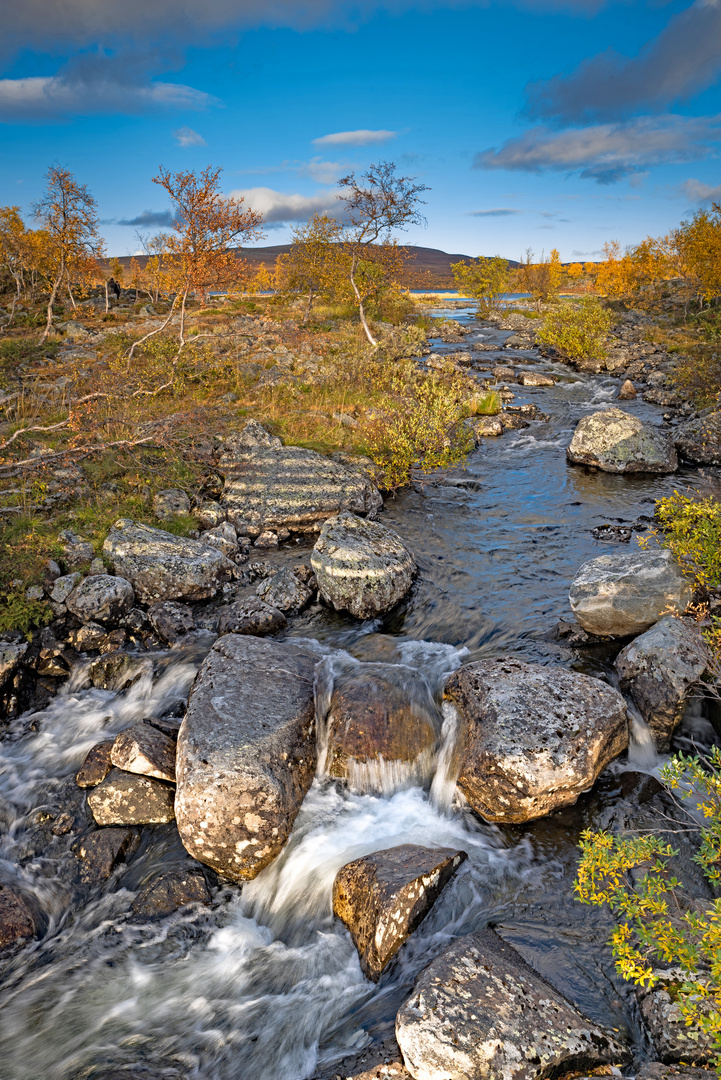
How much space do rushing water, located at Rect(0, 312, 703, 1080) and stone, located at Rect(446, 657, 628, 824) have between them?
306 millimetres

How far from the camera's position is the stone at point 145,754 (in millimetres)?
7477

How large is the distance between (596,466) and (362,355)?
14.5 m

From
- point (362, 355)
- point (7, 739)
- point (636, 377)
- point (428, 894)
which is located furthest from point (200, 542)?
point (636, 377)

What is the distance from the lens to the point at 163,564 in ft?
38.0

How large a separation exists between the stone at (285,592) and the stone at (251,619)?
0.35 m

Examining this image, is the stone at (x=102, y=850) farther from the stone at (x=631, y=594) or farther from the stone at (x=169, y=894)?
the stone at (x=631, y=594)

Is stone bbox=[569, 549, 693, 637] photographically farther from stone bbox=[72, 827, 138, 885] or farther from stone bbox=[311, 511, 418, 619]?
stone bbox=[72, 827, 138, 885]

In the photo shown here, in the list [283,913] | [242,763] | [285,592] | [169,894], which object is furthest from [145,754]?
[285,592]

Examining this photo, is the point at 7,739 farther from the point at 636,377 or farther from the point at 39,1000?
the point at 636,377

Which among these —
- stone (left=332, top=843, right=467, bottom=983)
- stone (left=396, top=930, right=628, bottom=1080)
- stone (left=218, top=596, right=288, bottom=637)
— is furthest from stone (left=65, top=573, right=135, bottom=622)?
stone (left=396, top=930, right=628, bottom=1080)

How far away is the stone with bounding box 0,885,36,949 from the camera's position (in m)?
6.04

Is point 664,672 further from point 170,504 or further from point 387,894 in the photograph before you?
point 170,504

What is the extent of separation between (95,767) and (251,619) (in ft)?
12.1

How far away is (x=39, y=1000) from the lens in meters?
5.54
